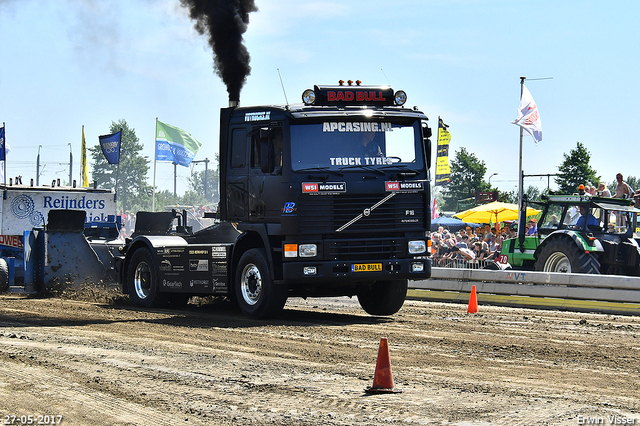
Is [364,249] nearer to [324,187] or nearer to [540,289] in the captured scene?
[324,187]

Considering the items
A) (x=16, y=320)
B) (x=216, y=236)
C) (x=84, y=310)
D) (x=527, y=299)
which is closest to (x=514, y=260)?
(x=527, y=299)

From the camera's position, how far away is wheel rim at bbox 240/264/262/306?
12.5 metres

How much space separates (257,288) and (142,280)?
364 centimetres

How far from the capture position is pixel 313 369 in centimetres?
806

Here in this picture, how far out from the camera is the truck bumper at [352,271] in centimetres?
1173

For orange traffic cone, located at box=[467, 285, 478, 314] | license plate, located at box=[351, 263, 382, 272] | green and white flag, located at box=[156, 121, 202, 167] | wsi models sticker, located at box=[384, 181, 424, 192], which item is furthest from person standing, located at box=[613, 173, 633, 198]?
green and white flag, located at box=[156, 121, 202, 167]

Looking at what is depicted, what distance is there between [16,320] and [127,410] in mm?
6797

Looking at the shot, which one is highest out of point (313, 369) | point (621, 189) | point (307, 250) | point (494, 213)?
point (621, 189)

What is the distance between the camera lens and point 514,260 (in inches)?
780

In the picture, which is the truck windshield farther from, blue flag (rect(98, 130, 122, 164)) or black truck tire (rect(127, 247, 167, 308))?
blue flag (rect(98, 130, 122, 164))

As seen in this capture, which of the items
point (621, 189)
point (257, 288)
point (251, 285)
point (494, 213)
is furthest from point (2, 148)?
point (621, 189)

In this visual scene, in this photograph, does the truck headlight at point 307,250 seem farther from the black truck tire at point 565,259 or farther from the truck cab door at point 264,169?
the black truck tire at point 565,259

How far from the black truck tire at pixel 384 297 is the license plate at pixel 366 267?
1094mm

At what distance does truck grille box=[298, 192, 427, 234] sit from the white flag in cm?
1964
